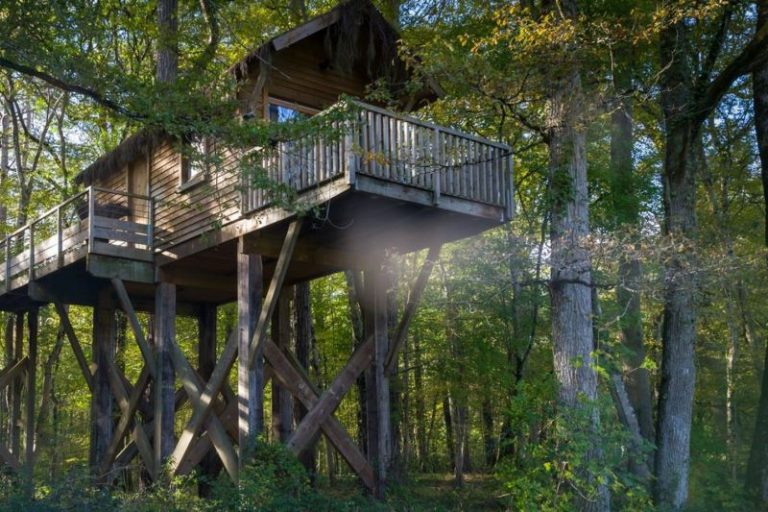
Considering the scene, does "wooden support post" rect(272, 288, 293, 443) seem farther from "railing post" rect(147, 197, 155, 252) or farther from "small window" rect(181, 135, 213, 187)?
"small window" rect(181, 135, 213, 187)

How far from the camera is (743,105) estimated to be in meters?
19.3

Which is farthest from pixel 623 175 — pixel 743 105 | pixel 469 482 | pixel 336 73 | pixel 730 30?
pixel 469 482

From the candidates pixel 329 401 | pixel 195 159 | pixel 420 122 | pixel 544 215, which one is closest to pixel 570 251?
pixel 420 122

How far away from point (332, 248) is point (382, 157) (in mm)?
3408

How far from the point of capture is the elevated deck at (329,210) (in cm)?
1042

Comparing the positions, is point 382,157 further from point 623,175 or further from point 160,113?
→ point 623,175

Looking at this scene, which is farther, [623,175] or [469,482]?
[469,482]

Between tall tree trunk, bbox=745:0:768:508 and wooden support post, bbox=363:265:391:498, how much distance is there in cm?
575

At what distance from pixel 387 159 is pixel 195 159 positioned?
2437mm

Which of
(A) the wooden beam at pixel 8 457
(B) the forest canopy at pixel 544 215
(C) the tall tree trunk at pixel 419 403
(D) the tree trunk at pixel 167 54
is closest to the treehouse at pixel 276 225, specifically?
(B) the forest canopy at pixel 544 215

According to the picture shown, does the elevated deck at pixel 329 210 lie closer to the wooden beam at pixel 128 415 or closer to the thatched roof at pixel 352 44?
the thatched roof at pixel 352 44

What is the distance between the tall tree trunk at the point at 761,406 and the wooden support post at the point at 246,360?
304 inches

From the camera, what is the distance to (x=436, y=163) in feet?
36.0

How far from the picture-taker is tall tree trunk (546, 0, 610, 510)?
10984 millimetres
